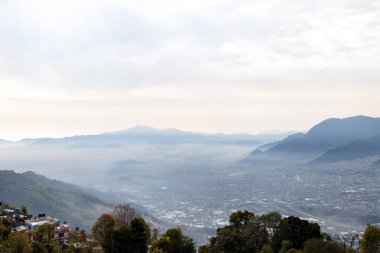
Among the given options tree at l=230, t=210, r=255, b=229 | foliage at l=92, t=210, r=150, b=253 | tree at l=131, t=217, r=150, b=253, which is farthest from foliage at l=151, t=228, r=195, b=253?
tree at l=230, t=210, r=255, b=229

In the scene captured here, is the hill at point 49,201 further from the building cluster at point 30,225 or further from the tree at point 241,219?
the tree at point 241,219

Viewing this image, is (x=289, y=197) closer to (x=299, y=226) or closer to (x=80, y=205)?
(x=80, y=205)

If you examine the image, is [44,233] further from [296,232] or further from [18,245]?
[296,232]

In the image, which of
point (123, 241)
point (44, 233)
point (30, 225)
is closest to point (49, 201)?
point (30, 225)

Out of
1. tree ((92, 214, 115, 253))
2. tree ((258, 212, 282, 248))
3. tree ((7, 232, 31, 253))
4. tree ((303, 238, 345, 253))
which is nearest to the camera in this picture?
tree ((7, 232, 31, 253))

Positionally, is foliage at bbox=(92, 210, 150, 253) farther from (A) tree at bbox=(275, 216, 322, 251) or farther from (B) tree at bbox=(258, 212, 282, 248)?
(A) tree at bbox=(275, 216, 322, 251)

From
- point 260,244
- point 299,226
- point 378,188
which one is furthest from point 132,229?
point 378,188

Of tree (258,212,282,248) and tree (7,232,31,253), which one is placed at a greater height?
tree (7,232,31,253)
